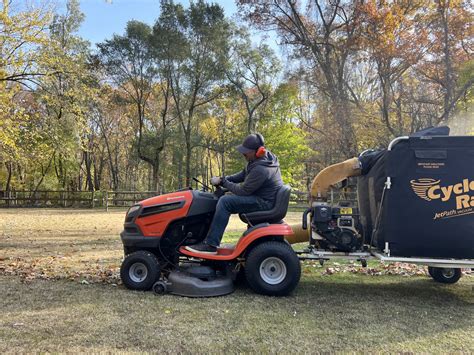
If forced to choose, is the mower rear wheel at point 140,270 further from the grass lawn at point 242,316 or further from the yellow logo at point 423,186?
the yellow logo at point 423,186

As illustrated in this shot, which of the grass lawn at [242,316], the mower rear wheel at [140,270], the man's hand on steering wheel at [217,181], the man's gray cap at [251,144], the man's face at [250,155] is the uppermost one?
the man's gray cap at [251,144]

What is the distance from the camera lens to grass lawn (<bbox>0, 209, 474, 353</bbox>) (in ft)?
10.7

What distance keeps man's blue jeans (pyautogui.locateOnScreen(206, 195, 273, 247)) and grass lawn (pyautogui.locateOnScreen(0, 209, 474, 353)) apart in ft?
2.45

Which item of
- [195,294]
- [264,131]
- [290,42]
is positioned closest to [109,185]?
[264,131]

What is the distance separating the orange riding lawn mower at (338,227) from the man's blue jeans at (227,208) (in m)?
0.10

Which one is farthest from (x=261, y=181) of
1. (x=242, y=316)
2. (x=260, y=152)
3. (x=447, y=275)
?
(x=447, y=275)

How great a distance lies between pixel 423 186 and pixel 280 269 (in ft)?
6.09

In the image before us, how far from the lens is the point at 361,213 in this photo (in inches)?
209

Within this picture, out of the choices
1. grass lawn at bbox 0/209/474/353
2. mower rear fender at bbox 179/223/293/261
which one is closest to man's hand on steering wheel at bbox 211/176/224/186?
mower rear fender at bbox 179/223/293/261

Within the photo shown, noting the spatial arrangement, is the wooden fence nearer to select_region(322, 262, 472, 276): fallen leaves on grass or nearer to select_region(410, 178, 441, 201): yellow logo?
select_region(322, 262, 472, 276): fallen leaves on grass

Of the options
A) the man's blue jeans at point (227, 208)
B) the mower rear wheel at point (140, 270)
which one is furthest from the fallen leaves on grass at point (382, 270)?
the mower rear wheel at point (140, 270)

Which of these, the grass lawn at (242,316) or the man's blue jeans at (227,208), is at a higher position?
the man's blue jeans at (227,208)

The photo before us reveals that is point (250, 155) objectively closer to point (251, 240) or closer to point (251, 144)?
point (251, 144)

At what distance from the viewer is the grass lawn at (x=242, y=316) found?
3.26m
